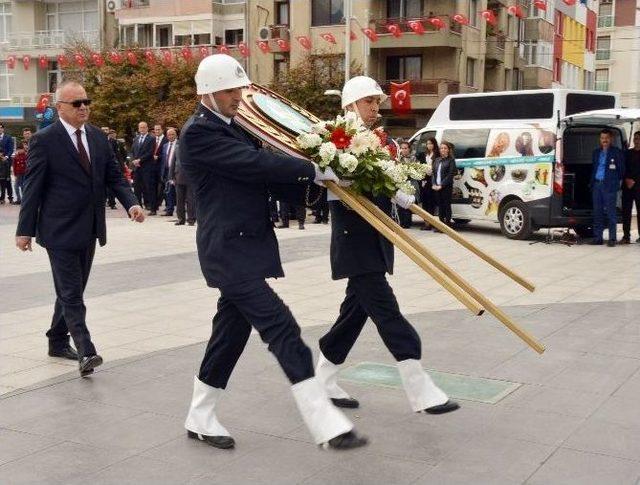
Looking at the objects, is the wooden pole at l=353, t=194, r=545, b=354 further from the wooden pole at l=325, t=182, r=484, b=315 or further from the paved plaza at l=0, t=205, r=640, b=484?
the paved plaza at l=0, t=205, r=640, b=484

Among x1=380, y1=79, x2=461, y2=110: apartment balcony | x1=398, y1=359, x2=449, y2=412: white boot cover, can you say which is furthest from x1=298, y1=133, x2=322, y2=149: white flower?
x1=380, y1=79, x2=461, y2=110: apartment balcony

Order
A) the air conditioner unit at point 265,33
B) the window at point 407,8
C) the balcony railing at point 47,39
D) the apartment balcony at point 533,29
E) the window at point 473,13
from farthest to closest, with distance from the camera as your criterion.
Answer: the balcony railing at point 47,39
the apartment balcony at point 533,29
the window at point 473,13
the air conditioner unit at point 265,33
the window at point 407,8

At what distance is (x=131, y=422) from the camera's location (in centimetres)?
472

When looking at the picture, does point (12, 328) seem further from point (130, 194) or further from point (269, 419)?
point (269, 419)

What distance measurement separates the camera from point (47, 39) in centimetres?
5222

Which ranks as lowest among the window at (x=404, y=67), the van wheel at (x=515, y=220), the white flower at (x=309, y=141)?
the van wheel at (x=515, y=220)

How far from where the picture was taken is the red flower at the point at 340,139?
14.4 feet

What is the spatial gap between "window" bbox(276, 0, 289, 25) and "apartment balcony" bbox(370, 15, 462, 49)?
5004mm

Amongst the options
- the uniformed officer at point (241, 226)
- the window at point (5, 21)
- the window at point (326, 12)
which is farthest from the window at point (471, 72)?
the uniformed officer at point (241, 226)

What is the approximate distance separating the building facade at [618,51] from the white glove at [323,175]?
69.7m

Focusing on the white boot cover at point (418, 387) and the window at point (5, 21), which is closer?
the white boot cover at point (418, 387)

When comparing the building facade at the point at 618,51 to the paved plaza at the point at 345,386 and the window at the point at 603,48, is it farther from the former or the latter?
the paved plaza at the point at 345,386

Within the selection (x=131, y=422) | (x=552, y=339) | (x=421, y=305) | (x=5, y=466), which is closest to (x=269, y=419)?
(x=131, y=422)

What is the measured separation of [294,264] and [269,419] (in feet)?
21.1
